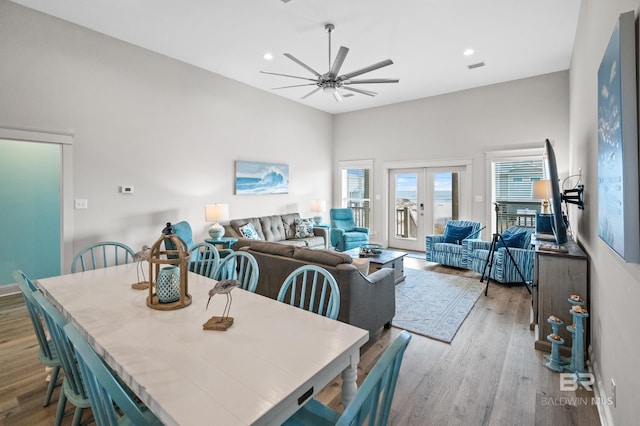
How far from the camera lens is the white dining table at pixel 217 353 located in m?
0.96

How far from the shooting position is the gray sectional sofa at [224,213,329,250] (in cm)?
561

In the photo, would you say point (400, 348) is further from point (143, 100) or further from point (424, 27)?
point (143, 100)

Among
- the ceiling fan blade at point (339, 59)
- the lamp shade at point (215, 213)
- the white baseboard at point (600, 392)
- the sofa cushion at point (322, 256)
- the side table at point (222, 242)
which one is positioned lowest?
the white baseboard at point (600, 392)

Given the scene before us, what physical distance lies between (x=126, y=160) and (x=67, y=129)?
0.75 metres

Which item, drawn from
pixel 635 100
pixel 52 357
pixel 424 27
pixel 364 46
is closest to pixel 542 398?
pixel 635 100

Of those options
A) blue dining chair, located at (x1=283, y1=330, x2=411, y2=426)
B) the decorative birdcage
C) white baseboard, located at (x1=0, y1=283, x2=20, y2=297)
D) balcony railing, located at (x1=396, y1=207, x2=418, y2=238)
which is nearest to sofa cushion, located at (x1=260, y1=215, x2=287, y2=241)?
balcony railing, located at (x1=396, y1=207, x2=418, y2=238)

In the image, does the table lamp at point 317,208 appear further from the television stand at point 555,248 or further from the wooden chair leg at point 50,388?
the wooden chair leg at point 50,388

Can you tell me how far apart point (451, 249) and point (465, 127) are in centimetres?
264

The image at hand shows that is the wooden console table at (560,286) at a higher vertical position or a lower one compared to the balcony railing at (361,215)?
lower

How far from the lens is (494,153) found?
236 inches

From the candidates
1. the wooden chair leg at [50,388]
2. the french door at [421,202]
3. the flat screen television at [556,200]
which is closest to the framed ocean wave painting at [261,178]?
the french door at [421,202]

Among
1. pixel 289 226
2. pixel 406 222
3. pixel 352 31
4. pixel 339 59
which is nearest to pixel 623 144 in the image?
pixel 339 59

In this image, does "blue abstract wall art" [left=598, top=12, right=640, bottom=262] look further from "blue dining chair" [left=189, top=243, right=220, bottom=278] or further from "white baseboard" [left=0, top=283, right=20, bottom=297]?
"white baseboard" [left=0, top=283, right=20, bottom=297]

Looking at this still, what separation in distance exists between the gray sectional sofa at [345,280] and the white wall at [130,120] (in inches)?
92.3
